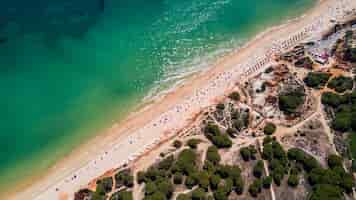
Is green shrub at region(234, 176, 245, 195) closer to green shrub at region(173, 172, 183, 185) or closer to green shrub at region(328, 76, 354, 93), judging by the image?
green shrub at region(173, 172, 183, 185)

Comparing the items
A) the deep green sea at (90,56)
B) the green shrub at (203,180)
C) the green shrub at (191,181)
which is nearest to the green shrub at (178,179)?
the green shrub at (191,181)

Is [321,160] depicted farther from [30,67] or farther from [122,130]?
[30,67]

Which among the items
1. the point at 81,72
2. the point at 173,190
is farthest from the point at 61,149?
the point at 173,190

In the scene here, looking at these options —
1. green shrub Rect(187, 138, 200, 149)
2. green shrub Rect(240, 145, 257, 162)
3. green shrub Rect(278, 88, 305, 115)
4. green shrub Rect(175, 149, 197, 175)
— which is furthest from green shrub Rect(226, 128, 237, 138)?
green shrub Rect(278, 88, 305, 115)

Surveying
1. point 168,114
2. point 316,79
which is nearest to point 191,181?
point 168,114

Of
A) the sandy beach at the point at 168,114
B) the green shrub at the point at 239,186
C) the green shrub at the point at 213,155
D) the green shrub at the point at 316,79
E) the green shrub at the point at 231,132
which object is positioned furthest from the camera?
the green shrub at the point at 316,79

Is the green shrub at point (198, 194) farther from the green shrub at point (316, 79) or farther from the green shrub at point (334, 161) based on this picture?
the green shrub at point (316, 79)
